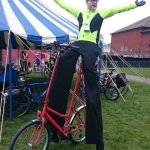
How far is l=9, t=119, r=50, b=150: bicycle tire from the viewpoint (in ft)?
13.9

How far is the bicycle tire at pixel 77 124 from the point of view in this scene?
498 cm

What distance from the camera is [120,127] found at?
21.9 ft

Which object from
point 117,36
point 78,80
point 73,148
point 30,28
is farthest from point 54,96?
point 117,36

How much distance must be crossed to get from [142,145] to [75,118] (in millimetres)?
1201

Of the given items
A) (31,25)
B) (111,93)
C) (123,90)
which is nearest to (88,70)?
(31,25)

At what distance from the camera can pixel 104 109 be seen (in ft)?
28.3

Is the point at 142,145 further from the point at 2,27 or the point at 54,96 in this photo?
the point at 2,27

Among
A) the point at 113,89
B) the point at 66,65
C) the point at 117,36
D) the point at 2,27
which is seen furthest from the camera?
the point at 117,36

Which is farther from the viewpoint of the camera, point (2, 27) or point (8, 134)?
point (2, 27)

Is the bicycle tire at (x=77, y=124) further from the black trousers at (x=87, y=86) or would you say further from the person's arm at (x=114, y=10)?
the person's arm at (x=114, y=10)

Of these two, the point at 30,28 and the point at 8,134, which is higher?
the point at 30,28

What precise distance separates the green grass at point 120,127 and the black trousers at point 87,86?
73 centimetres

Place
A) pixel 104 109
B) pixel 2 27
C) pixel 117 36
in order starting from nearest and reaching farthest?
pixel 2 27, pixel 104 109, pixel 117 36

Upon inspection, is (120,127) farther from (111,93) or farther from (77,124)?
(111,93)
